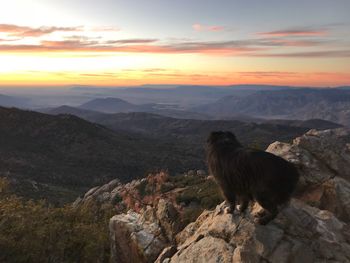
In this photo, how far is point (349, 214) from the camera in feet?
51.8

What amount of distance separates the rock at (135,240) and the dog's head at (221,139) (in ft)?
18.0

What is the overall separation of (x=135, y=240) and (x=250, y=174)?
289 inches

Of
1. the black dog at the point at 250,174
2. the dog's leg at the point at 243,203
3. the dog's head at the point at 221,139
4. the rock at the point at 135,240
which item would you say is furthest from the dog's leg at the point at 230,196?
the rock at the point at 135,240

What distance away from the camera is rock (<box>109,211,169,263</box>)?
15.9 m

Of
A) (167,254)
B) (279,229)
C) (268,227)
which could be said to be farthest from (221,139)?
(167,254)

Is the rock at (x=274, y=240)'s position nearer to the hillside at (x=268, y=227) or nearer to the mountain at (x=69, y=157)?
the hillside at (x=268, y=227)

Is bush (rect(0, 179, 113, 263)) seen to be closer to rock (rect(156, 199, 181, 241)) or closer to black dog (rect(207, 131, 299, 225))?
rock (rect(156, 199, 181, 241))

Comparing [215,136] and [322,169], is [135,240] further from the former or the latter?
[322,169]

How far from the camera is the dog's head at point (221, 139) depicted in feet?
40.8

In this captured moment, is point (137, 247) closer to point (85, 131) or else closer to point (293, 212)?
point (293, 212)

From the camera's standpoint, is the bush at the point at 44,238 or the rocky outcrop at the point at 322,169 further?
the bush at the point at 44,238

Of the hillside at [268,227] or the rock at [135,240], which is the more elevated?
the hillside at [268,227]

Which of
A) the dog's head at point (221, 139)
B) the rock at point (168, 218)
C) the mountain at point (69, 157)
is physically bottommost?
the mountain at point (69, 157)

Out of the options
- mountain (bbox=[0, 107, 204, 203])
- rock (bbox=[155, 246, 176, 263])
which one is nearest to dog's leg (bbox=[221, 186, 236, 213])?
rock (bbox=[155, 246, 176, 263])
